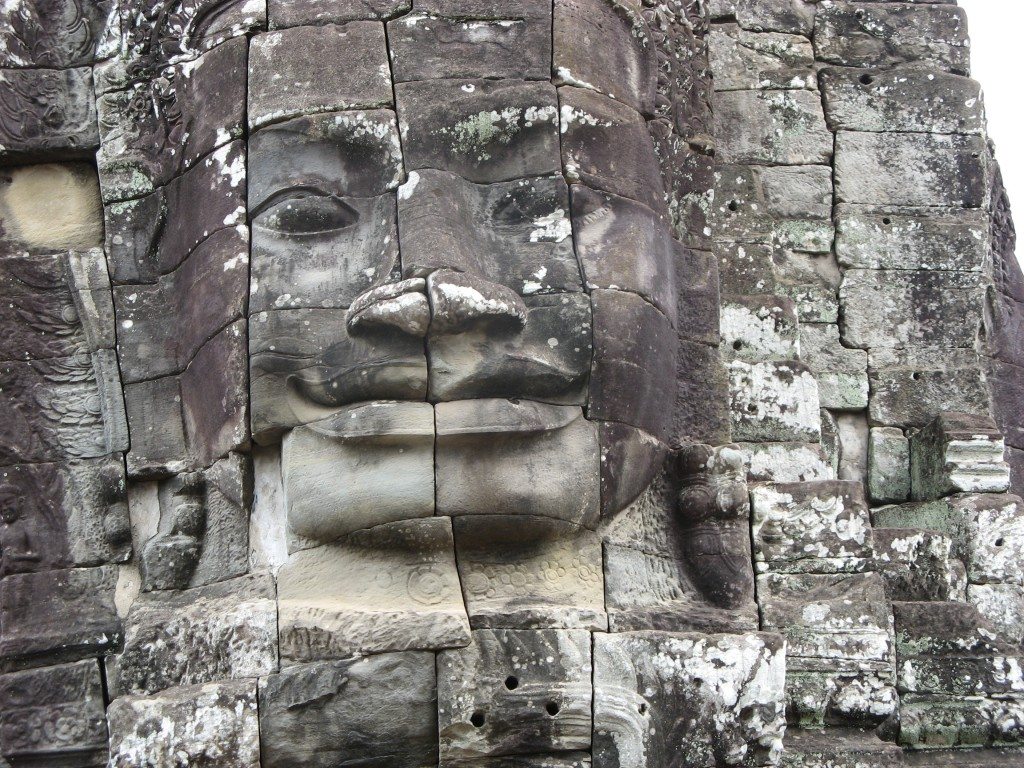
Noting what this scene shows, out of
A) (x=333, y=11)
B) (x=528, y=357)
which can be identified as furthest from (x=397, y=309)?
(x=333, y=11)

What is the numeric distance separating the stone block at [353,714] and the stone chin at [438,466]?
58 centimetres

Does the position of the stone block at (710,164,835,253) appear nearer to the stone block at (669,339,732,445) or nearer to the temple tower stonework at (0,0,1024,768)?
the temple tower stonework at (0,0,1024,768)

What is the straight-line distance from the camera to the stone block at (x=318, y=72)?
8883 mm

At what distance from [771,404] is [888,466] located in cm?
98

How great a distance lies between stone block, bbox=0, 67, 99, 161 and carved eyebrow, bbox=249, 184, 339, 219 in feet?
4.34

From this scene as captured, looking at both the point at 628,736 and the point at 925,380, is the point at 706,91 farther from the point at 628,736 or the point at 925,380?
the point at 628,736

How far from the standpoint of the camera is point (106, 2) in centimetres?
1000

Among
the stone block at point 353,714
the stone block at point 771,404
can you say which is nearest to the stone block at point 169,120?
the stone block at point 353,714

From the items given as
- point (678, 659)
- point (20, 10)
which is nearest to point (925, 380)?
point (678, 659)

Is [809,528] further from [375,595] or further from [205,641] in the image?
[205,641]

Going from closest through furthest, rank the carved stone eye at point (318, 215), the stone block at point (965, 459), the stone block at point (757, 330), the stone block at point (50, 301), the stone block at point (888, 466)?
the carved stone eye at point (318, 215)
the stone block at point (50, 301)
the stone block at point (757, 330)
the stone block at point (965, 459)
the stone block at point (888, 466)

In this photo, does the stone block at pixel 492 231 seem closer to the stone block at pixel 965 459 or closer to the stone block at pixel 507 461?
the stone block at pixel 507 461

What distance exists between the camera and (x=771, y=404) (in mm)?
9891

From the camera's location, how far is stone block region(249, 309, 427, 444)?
838cm
